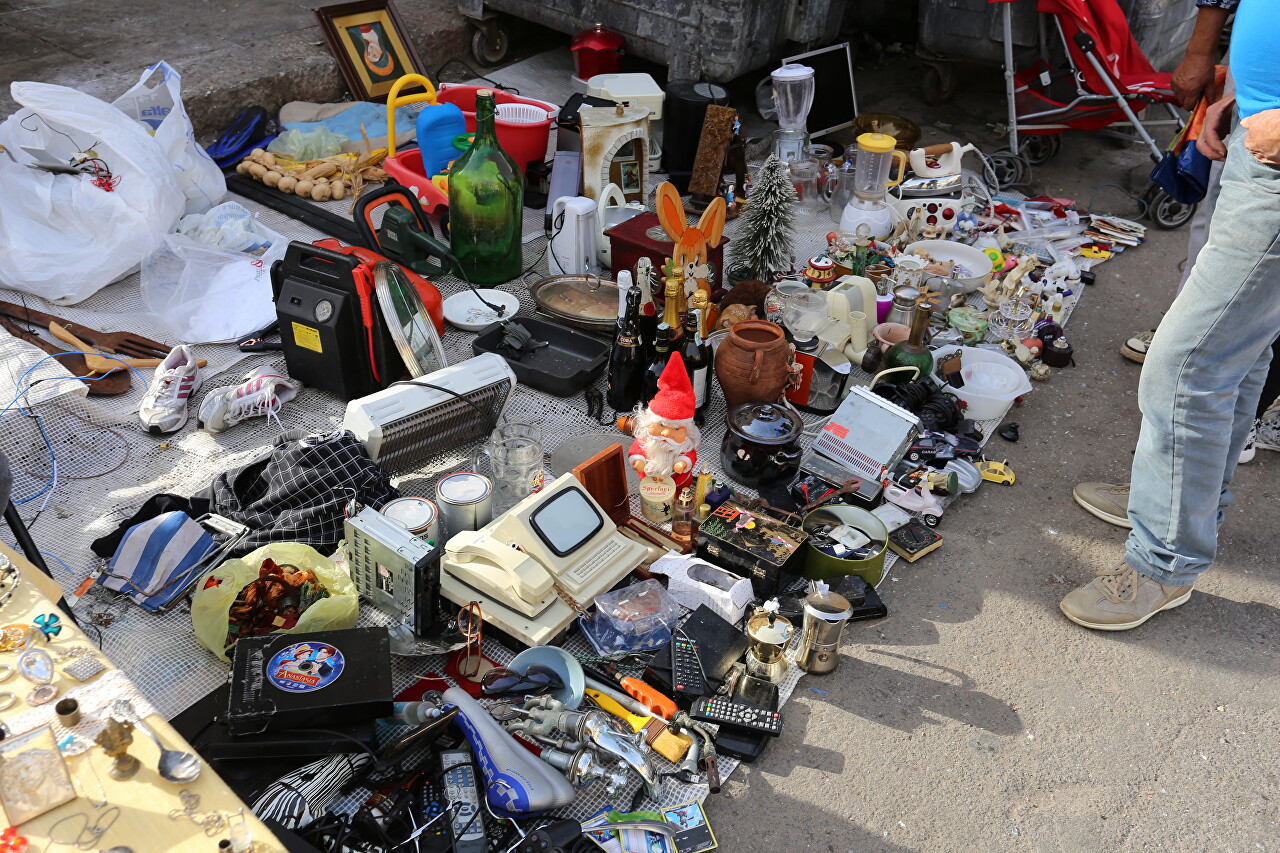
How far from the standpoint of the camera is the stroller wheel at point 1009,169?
548 centimetres

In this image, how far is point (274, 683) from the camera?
6.93 feet

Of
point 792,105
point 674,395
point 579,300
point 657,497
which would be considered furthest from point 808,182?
point 657,497

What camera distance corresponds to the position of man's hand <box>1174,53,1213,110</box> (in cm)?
312

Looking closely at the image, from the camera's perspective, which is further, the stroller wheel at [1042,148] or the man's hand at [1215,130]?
the stroller wheel at [1042,148]

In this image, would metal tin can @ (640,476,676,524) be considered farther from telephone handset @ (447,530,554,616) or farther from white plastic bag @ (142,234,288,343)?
white plastic bag @ (142,234,288,343)

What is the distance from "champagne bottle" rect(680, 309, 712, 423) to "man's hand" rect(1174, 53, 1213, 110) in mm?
1797

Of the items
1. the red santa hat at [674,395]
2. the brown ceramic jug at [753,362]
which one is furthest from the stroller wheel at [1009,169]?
the red santa hat at [674,395]

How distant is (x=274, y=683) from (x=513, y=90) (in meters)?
4.62

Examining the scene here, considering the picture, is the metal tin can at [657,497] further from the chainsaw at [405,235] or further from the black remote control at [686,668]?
the chainsaw at [405,235]

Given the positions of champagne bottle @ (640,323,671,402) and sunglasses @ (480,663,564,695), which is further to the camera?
champagne bottle @ (640,323,671,402)

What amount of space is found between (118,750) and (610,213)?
3376 mm

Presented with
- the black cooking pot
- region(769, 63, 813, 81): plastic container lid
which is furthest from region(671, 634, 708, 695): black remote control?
region(769, 63, 813, 81): plastic container lid

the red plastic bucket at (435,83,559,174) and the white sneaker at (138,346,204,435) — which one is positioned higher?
the red plastic bucket at (435,83,559,174)

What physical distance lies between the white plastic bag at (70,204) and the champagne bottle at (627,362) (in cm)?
208
